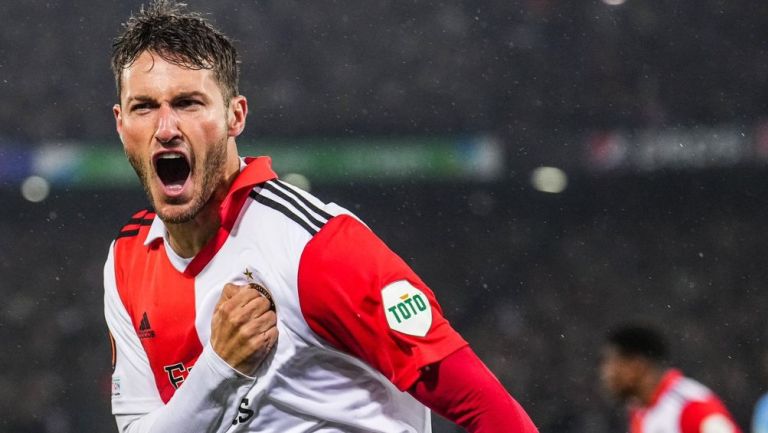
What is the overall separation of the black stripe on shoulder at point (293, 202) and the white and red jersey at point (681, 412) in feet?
5.75

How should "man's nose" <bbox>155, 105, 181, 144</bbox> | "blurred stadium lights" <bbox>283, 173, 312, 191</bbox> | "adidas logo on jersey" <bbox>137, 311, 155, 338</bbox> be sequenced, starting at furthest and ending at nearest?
"blurred stadium lights" <bbox>283, 173, 312, 191</bbox>, "adidas logo on jersey" <bbox>137, 311, 155, 338</bbox>, "man's nose" <bbox>155, 105, 181, 144</bbox>

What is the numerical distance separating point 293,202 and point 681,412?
1.80 m

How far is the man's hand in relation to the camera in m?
1.28

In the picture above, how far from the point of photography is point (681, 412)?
2.81 metres

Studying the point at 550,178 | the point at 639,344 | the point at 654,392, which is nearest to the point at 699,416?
the point at 654,392

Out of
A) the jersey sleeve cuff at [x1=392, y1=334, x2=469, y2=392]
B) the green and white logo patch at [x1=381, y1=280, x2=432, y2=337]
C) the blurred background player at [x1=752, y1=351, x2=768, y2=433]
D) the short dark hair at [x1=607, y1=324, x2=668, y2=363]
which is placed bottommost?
the blurred background player at [x1=752, y1=351, x2=768, y2=433]

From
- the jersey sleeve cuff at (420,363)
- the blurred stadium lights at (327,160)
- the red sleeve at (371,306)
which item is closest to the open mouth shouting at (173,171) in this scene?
the red sleeve at (371,306)

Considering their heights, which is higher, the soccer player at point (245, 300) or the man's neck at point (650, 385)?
the soccer player at point (245, 300)

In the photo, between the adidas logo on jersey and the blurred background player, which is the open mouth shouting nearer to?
the adidas logo on jersey

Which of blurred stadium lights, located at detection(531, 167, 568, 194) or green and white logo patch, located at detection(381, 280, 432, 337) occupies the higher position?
green and white logo patch, located at detection(381, 280, 432, 337)

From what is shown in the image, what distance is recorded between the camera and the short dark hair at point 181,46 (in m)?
1.37

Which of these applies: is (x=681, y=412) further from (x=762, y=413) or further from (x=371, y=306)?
(x=762, y=413)

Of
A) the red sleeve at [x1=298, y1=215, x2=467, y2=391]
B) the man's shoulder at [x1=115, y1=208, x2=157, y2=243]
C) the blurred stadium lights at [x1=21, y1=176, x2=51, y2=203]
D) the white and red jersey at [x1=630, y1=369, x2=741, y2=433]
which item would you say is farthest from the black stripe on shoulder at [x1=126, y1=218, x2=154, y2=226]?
the blurred stadium lights at [x1=21, y1=176, x2=51, y2=203]

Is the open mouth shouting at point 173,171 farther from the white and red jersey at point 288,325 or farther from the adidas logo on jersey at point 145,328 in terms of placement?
the adidas logo on jersey at point 145,328
